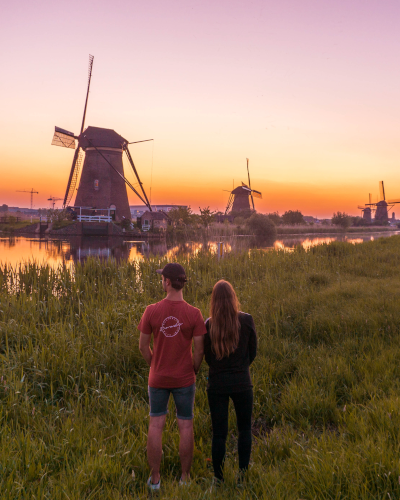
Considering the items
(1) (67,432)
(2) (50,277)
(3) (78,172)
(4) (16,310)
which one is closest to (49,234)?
(3) (78,172)

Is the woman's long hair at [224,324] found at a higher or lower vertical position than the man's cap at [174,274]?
lower

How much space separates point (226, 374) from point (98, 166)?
45.0 metres

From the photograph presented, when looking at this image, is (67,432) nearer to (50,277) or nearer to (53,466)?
(53,466)

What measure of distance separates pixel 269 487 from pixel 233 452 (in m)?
0.70

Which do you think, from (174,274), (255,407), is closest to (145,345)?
(174,274)

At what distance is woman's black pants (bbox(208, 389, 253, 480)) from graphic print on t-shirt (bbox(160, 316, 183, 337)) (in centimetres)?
55

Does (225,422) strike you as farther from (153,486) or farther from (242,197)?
(242,197)

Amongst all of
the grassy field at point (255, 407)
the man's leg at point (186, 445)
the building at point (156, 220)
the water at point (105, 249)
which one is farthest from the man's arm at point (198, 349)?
the building at point (156, 220)

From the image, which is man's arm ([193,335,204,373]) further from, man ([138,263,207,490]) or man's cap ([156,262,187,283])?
man's cap ([156,262,187,283])

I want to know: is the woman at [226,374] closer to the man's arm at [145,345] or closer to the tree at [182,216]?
A: the man's arm at [145,345]

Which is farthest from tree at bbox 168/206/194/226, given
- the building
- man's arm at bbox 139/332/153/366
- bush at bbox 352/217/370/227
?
bush at bbox 352/217/370/227

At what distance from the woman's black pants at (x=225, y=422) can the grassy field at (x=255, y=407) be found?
0.37 ft

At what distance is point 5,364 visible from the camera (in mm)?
4289

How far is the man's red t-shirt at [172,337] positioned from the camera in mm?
2578
